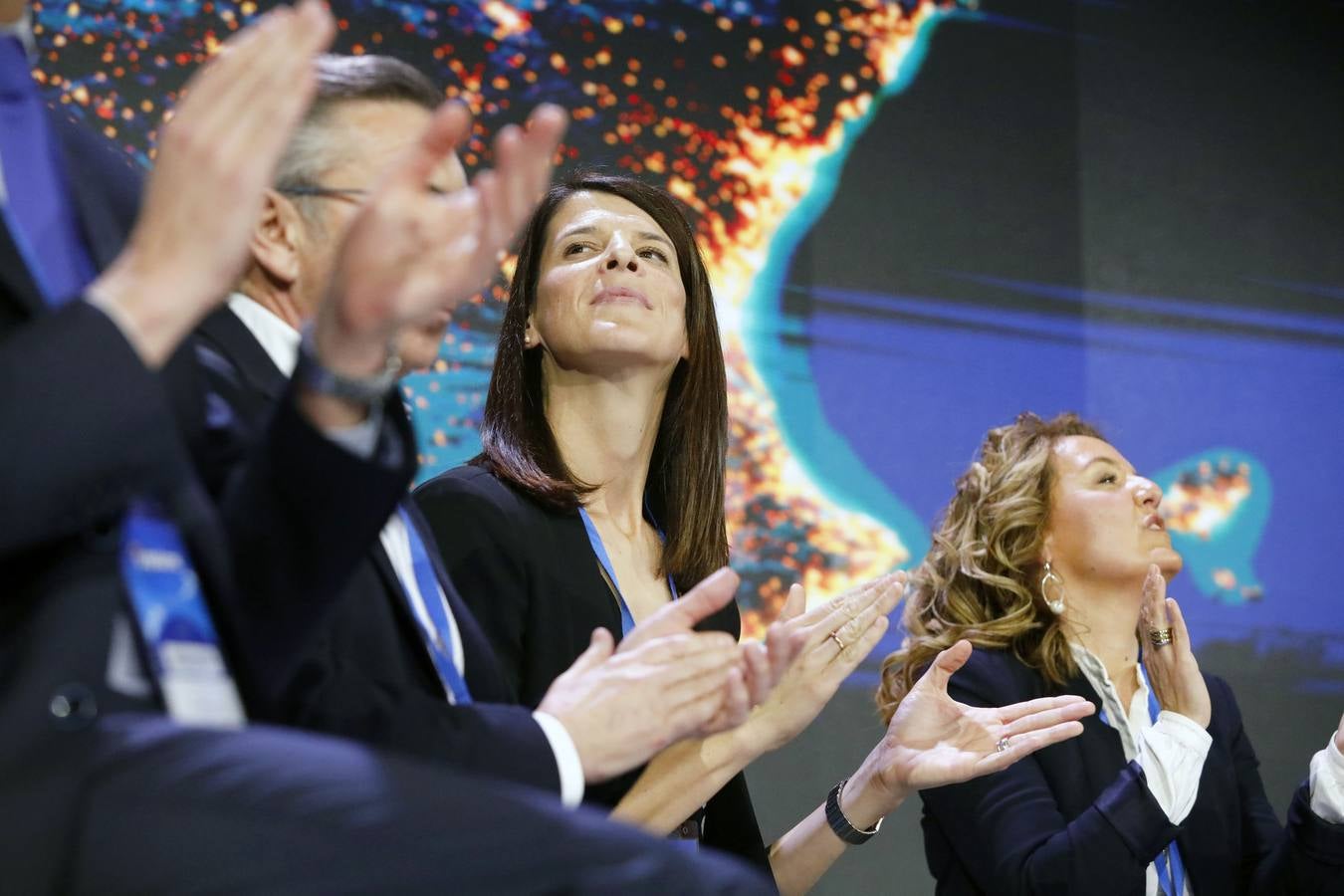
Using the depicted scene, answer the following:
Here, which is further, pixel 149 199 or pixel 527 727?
pixel 527 727

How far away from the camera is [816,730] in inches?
167

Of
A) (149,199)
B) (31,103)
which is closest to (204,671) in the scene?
(149,199)

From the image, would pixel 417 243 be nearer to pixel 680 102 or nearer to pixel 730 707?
pixel 730 707

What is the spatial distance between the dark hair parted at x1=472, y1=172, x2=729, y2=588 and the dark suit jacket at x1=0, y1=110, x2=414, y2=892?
50.3 inches

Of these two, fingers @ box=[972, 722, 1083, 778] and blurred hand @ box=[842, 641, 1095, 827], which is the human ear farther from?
fingers @ box=[972, 722, 1083, 778]

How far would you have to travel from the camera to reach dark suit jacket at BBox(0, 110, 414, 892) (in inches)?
37.5

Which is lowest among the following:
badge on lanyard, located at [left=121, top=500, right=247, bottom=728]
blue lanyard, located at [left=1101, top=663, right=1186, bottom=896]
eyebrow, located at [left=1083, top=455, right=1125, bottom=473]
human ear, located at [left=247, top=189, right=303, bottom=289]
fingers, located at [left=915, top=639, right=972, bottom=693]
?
blue lanyard, located at [left=1101, top=663, right=1186, bottom=896]

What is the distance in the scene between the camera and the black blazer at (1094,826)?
8.59 feet

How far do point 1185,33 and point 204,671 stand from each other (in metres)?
4.76

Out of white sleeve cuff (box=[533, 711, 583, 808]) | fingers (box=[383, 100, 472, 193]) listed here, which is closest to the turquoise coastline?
white sleeve cuff (box=[533, 711, 583, 808])

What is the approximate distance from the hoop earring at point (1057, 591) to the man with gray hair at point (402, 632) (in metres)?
1.71

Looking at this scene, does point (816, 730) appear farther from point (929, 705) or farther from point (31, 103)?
point (31, 103)

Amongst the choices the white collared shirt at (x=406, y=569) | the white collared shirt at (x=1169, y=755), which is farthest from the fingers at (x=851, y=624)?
the white collared shirt at (x=1169, y=755)

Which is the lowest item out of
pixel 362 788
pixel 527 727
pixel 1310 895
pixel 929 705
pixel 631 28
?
pixel 1310 895
